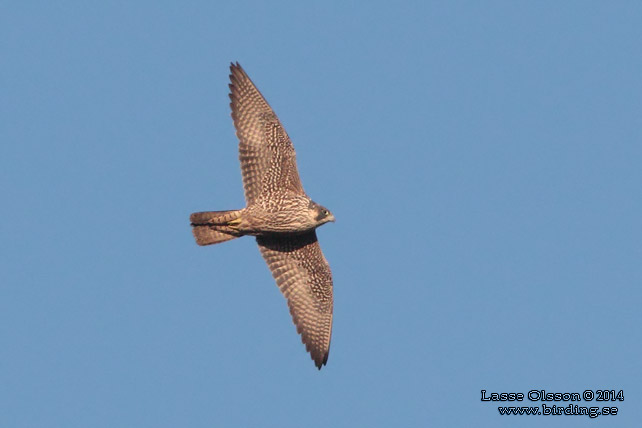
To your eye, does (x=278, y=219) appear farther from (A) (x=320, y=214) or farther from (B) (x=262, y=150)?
(B) (x=262, y=150)

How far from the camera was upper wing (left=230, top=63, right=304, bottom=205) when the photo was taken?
13.9m

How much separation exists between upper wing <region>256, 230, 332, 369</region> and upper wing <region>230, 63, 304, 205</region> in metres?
0.95

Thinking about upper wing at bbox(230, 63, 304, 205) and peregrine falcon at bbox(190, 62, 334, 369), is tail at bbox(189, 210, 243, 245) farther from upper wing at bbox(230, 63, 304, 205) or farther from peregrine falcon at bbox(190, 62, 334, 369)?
upper wing at bbox(230, 63, 304, 205)

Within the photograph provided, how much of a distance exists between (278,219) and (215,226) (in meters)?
1.00

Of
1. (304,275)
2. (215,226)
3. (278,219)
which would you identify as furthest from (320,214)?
(215,226)

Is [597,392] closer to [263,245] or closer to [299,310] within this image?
[299,310]

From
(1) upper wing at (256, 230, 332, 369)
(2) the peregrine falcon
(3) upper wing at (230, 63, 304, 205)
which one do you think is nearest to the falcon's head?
(2) the peregrine falcon

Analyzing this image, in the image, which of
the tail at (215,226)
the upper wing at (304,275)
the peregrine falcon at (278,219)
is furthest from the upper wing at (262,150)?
the upper wing at (304,275)

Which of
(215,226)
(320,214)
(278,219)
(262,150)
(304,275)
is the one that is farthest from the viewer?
(304,275)

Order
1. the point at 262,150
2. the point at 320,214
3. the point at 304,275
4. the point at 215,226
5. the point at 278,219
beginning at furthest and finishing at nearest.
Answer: the point at 304,275
the point at 262,150
the point at 215,226
the point at 278,219
the point at 320,214

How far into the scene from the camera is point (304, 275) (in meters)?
14.5

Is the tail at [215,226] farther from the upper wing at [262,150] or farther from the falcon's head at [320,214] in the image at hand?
the falcon's head at [320,214]

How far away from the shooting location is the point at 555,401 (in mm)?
13930

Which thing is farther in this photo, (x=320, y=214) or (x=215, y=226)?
(x=215, y=226)
